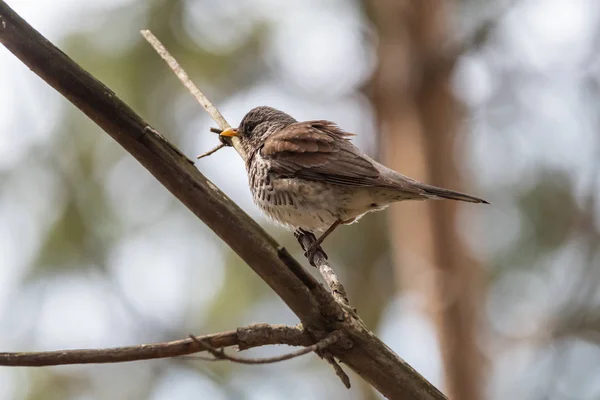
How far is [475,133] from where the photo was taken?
8.18m

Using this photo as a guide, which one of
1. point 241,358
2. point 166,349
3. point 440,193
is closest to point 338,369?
point 241,358

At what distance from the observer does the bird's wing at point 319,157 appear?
4098 mm

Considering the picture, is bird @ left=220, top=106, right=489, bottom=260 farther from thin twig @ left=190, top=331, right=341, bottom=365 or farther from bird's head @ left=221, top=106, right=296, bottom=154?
thin twig @ left=190, top=331, right=341, bottom=365

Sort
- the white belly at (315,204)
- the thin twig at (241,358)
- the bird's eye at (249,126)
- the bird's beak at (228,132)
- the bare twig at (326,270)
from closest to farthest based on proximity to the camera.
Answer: the thin twig at (241,358)
the bare twig at (326,270)
the bird's beak at (228,132)
the white belly at (315,204)
the bird's eye at (249,126)

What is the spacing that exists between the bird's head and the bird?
0.44 feet

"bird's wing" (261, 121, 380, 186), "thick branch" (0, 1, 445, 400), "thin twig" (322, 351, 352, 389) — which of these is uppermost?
"bird's wing" (261, 121, 380, 186)

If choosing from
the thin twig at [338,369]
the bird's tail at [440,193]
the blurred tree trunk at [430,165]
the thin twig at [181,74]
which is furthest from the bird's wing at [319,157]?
the blurred tree trunk at [430,165]

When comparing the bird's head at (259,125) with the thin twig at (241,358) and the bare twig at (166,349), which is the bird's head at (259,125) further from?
the thin twig at (241,358)

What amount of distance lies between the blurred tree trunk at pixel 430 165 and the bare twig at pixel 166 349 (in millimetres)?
4243

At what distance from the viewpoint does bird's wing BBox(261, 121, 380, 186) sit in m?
4.10

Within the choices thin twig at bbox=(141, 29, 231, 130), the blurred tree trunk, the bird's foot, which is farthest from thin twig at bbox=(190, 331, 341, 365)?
the blurred tree trunk

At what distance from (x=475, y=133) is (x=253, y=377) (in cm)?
371

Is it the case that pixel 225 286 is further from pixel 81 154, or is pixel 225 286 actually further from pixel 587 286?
pixel 587 286

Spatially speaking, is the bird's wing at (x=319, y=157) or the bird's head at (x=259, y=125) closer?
the bird's wing at (x=319, y=157)
